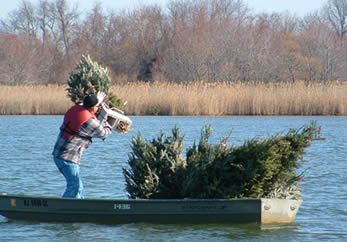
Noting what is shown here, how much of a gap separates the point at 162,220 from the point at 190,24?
47.8m

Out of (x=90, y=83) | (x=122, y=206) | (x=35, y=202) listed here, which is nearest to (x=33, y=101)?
(x=90, y=83)

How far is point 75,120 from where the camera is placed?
965 centimetres

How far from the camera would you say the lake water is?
9898mm

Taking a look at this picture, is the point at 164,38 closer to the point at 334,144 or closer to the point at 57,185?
the point at 334,144

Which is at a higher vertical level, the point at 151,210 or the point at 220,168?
the point at 220,168

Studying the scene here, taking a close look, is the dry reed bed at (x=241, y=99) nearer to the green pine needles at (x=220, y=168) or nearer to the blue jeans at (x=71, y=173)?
the green pine needles at (x=220, y=168)

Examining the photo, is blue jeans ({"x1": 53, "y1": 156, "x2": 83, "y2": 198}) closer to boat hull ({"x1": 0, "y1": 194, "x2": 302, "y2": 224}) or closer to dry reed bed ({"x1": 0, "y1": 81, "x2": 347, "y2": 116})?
boat hull ({"x1": 0, "y1": 194, "x2": 302, "y2": 224})

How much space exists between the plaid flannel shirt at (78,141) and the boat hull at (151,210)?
0.72 metres

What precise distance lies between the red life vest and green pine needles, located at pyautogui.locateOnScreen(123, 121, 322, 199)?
1.02 meters

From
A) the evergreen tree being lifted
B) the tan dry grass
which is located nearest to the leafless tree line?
the tan dry grass

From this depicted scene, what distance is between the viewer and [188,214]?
391 inches

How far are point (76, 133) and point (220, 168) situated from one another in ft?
6.89

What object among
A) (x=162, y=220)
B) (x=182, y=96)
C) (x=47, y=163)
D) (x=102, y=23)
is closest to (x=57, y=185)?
(x=47, y=163)

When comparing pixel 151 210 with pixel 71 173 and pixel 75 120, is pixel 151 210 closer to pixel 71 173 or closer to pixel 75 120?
pixel 71 173
